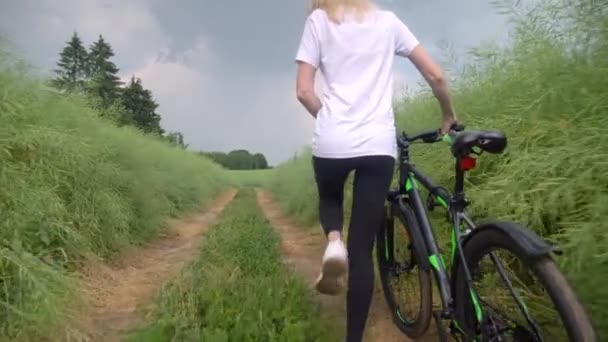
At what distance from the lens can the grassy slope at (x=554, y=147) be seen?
2113 millimetres

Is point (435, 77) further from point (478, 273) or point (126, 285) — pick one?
point (126, 285)

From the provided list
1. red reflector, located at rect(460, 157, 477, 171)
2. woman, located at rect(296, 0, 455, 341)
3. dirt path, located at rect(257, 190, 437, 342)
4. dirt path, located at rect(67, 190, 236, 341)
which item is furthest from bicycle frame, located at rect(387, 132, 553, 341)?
dirt path, located at rect(67, 190, 236, 341)

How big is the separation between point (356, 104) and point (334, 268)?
74 cm

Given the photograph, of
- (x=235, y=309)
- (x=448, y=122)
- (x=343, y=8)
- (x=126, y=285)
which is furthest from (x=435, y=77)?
(x=126, y=285)

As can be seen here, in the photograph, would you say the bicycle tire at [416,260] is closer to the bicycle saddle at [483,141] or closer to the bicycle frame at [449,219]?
the bicycle frame at [449,219]

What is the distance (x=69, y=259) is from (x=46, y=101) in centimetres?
157

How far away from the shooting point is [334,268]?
2.53 metres

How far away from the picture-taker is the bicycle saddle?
212 cm

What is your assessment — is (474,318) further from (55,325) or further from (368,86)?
(55,325)

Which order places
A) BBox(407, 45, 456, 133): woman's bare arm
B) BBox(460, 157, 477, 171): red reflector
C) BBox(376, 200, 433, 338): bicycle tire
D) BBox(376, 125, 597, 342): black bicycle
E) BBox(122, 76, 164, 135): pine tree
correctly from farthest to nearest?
BBox(122, 76, 164, 135): pine tree
BBox(376, 200, 433, 338): bicycle tire
BBox(407, 45, 456, 133): woman's bare arm
BBox(460, 157, 477, 171): red reflector
BBox(376, 125, 597, 342): black bicycle

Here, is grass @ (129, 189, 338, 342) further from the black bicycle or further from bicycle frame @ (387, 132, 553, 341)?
bicycle frame @ (387, 132, 553, 341)

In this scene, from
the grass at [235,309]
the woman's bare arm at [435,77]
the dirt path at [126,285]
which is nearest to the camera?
the woman's bare arm at [435,77]

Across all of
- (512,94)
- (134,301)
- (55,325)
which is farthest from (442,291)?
(134,301)

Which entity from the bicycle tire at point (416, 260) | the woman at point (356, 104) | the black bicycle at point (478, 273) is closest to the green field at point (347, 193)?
the black bicycle at point (478, 273)
